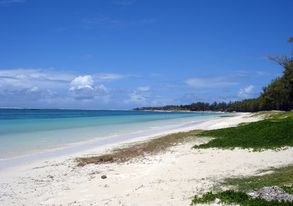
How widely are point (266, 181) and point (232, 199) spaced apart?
2.92 metres

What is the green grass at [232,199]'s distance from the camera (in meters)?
8.97

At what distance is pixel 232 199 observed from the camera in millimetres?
9602

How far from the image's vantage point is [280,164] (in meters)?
15.4

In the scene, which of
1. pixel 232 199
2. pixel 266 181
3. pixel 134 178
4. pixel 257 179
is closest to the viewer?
pixel 232 199

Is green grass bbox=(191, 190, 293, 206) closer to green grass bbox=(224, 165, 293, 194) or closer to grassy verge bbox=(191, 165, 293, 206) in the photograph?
grassy verge bbox=(191, 165, 293, 206)

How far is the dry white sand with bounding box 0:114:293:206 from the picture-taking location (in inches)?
460

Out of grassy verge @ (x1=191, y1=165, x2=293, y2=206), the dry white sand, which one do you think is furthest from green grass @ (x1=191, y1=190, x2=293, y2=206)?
the dry white sand

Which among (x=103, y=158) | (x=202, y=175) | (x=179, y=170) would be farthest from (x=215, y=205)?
(x=103, y=158)

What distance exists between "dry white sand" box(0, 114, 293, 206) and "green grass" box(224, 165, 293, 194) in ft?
2.49

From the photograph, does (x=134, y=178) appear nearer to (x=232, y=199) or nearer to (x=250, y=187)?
(x=250, y=187)

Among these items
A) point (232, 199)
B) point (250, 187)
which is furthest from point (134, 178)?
point (232, 199)

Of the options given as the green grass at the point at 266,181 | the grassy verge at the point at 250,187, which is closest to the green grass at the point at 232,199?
the grassy verge at the point at 250,187

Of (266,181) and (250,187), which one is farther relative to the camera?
(266,181)

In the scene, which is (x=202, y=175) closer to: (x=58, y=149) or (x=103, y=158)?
(x=103, y=158)
